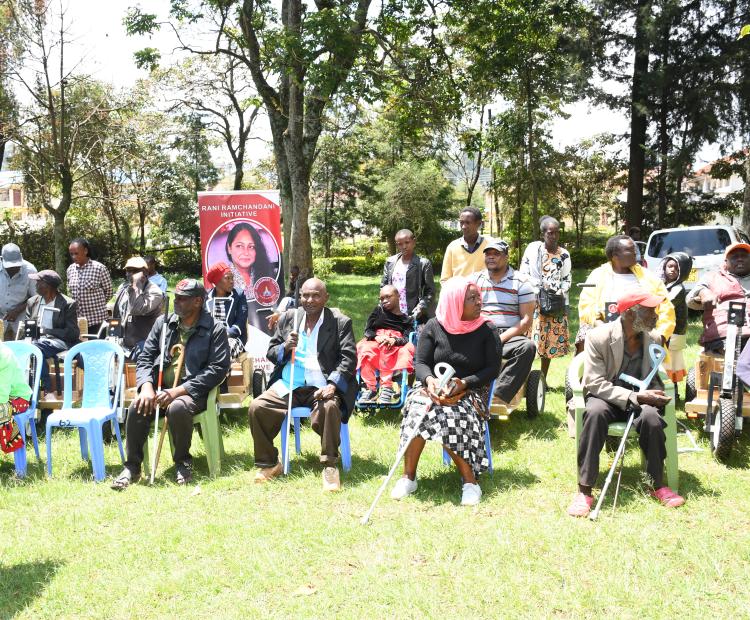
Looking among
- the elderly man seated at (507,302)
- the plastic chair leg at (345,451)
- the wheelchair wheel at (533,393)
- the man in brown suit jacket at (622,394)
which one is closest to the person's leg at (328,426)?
the plastic chair leg at (345,451)

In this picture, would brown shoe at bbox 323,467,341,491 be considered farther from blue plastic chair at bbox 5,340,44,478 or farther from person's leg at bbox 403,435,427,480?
blue plastic chair at bbox 5,340,44,478

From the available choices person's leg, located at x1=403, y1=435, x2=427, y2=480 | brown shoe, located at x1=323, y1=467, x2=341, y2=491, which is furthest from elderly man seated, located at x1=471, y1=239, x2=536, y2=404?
brown shoe, located at x1=323, y1=467, x2=341, y2=491

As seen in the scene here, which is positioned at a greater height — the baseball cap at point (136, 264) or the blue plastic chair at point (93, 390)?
the baseball cap at point (136, 264)

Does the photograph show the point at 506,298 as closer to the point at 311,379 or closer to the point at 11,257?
the point at 311,379

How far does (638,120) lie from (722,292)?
17838 mm

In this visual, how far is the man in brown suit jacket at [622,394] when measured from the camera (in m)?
4.68

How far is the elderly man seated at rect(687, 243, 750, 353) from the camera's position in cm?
590

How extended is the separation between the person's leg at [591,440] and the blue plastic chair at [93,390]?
3.63 meters

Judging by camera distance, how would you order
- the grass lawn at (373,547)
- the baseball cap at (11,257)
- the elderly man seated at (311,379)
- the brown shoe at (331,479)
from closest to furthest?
the grass lawn at (373,547)
the brown shoe at (331,479)
the elderly man seated at (311,379)
the baseball cap at (11,257)

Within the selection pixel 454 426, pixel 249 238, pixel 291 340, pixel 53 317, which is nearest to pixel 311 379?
pixel 291 340

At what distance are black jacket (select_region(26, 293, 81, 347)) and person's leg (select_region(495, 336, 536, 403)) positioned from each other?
4.29 metres

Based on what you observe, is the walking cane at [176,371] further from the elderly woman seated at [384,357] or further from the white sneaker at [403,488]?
the white sneaker at [403,488]

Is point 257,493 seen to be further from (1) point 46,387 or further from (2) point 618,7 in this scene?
(2) point 618,7

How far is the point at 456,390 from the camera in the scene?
4.98 metres
